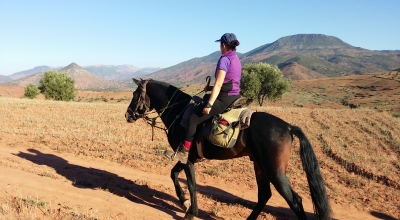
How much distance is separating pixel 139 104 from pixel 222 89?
100 inches

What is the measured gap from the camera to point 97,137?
14500mm

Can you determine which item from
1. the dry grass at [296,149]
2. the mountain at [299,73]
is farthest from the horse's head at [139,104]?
the mountain at [299,73]

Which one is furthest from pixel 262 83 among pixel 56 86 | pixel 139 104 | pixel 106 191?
pixel 56 86

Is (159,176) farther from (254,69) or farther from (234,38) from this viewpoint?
(254,69)

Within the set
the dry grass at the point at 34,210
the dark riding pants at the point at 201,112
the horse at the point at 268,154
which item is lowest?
the dry grass at the point at 34,210

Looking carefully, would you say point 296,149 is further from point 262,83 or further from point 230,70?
point 262,83

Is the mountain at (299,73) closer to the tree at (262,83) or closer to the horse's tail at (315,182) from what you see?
the tree at (262,83)

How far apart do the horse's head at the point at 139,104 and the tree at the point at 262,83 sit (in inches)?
1108

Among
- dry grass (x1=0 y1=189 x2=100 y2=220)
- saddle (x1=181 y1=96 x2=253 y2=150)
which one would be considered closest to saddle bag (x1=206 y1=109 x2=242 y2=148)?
saddle (x1=181 y1=96 x2=253 y2=150)

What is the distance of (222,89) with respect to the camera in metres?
5.74

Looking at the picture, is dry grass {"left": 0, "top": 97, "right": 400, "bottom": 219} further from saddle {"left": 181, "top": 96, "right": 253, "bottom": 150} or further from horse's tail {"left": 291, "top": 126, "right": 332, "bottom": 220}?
horse's tail {"left": 291, "top": 126, "right": 332, "bottom": 220}

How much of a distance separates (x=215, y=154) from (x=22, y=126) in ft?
49.6

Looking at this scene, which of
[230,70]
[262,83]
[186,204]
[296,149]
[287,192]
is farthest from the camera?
[262,83]

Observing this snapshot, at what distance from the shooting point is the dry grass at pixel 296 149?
9.23m
